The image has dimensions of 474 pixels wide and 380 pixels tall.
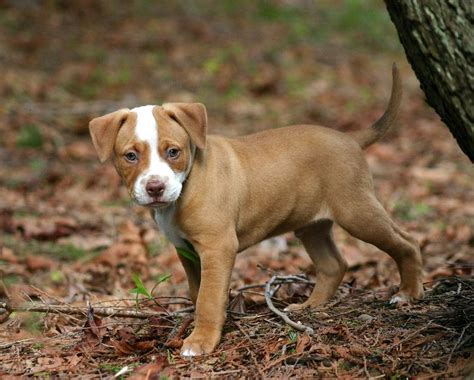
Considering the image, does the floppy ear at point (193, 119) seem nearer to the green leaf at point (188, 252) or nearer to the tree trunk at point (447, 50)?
the green leaf at point (188, 252)

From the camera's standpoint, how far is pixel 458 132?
3807 millimetres

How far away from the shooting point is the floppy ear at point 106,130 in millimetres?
4371

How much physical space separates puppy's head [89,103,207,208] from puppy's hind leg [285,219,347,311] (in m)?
1.24

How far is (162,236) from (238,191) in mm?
2935

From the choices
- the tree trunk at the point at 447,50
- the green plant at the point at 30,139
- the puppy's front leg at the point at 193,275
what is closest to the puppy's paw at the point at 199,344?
the puppy's front leg at the point at 193,275

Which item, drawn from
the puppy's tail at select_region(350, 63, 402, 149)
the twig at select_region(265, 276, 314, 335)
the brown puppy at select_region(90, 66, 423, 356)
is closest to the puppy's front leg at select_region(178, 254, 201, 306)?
the brown puppy at select_region(90, 66, 423, 356)

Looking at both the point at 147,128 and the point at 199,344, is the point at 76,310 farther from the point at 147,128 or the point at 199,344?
the point at 147,128

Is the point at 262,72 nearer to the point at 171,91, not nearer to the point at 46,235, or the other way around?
the point at 171,91

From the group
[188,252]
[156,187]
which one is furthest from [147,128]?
[188,252]

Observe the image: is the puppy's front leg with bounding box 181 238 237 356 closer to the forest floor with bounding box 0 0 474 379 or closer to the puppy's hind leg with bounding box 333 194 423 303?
the forest floor with bounding box 0 0 474 379

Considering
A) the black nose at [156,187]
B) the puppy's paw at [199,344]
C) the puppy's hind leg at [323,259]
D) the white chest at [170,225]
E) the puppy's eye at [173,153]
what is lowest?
the puppy's hind leg at [323,259]

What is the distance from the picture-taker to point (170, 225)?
176 inches

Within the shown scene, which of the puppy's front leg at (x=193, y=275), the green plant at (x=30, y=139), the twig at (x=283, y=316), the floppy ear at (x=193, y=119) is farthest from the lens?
the green plant at (x=30, y=139)

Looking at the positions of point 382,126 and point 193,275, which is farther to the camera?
point 382,126
